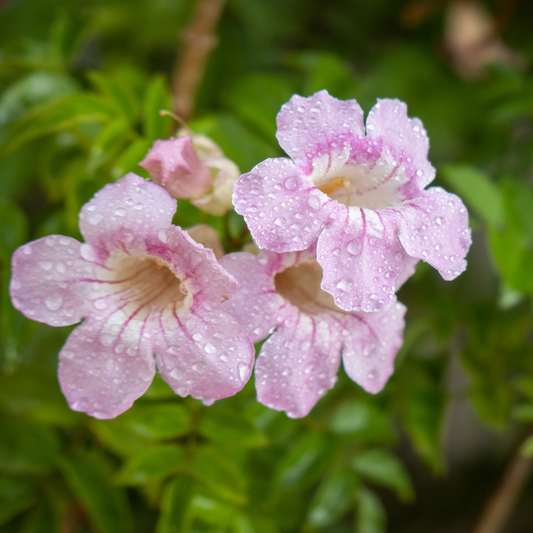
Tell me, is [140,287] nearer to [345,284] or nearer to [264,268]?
[264,268]

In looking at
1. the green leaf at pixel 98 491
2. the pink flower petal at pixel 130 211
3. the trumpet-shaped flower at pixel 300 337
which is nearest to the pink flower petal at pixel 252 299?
the trumpet-shaped flower at pixel 300 337

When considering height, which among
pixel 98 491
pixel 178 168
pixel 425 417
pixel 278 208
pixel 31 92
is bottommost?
pixel 98 491

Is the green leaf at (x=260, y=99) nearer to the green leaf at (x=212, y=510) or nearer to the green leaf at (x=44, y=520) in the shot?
the green leaf at (x=212, y=510)

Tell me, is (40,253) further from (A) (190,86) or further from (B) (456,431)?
(B) (456,431)

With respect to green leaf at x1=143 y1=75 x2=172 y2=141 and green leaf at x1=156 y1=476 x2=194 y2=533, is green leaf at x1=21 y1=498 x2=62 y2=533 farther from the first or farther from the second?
green leaf at x1=143 y1=75 x2=172 y2=141

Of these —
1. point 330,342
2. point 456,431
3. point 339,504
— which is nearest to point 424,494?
point 456,431

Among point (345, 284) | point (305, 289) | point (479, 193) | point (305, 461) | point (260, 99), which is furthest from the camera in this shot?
point (260, 99)

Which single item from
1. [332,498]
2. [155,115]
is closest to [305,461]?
[332,498]
